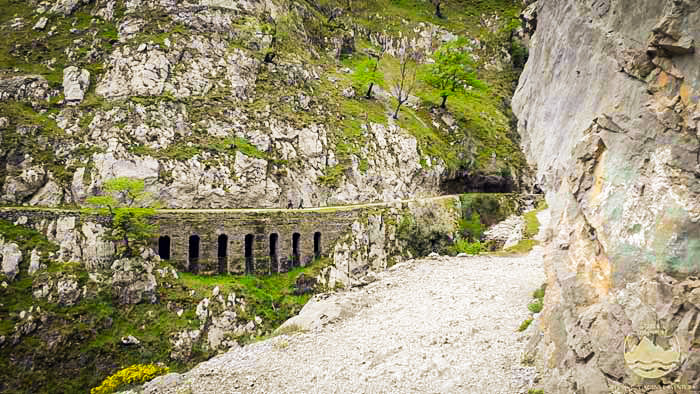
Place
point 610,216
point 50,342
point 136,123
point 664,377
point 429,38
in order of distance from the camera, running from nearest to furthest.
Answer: point 664,377 → point 610,216 → point 50,342 → point 136,123 → point 429,38

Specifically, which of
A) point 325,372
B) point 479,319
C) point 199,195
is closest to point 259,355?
point 325,372

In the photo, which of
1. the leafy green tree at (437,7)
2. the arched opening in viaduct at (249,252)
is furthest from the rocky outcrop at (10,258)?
the leafy green tree at (437,7)

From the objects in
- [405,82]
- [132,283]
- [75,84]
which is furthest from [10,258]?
[405,82]

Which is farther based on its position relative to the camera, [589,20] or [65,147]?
[65,147]

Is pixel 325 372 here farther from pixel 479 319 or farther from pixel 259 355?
pixel 479 319

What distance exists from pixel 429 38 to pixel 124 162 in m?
51.4

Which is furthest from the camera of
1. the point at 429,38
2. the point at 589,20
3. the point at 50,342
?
the point at 429,38

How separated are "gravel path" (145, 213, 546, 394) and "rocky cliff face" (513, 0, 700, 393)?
198cm

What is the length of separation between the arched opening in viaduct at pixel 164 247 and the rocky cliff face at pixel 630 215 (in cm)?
2344

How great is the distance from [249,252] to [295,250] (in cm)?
323

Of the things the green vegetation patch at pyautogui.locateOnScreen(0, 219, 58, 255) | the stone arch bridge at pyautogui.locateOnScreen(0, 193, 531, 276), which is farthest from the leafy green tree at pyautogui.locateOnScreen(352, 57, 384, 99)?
the green vegetation patch at pyautogui.locateOnScreen(0, 219, 58, 255)

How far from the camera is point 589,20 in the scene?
12.9m

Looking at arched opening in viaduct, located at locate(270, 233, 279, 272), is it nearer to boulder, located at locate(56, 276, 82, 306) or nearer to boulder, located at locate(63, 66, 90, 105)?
boulder, located at locate(56, 276, 82, 306)

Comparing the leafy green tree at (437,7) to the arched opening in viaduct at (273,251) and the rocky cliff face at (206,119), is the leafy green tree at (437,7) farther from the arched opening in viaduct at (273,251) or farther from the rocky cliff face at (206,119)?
the arched opening in viaduct at (273,251)
